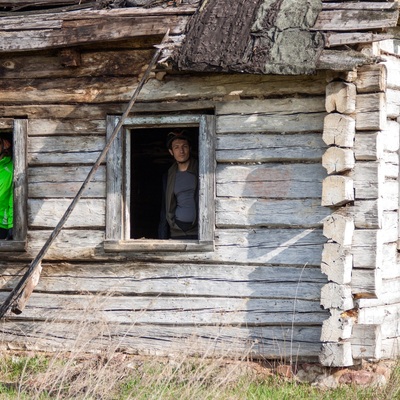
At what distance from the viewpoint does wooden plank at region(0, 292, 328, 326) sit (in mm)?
8539

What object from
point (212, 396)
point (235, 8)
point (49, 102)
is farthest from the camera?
point (49, 102)

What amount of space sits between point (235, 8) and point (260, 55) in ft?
2.64

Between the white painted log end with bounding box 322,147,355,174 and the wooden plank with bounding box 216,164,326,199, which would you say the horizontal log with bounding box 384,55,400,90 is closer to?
the white painted log end with bounding box 322,147,355,174

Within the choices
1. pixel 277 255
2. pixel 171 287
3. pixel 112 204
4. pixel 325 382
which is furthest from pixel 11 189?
pixel 325 382

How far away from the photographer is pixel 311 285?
27.8ft

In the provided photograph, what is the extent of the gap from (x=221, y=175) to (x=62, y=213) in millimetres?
1678

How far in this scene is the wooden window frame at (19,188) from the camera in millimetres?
9297

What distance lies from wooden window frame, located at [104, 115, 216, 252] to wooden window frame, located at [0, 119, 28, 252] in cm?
91

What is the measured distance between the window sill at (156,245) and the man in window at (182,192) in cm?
87

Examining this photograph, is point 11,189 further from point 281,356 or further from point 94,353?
point 281,356

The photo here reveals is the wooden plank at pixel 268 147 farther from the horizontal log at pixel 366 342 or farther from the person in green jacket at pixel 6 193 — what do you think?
the person in green jacket at pixel 6 193

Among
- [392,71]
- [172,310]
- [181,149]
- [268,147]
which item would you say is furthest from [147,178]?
[392,71]

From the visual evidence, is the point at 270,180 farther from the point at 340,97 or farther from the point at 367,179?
the point at 340,97

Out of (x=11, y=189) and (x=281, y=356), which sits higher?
(x=11, y=189)
